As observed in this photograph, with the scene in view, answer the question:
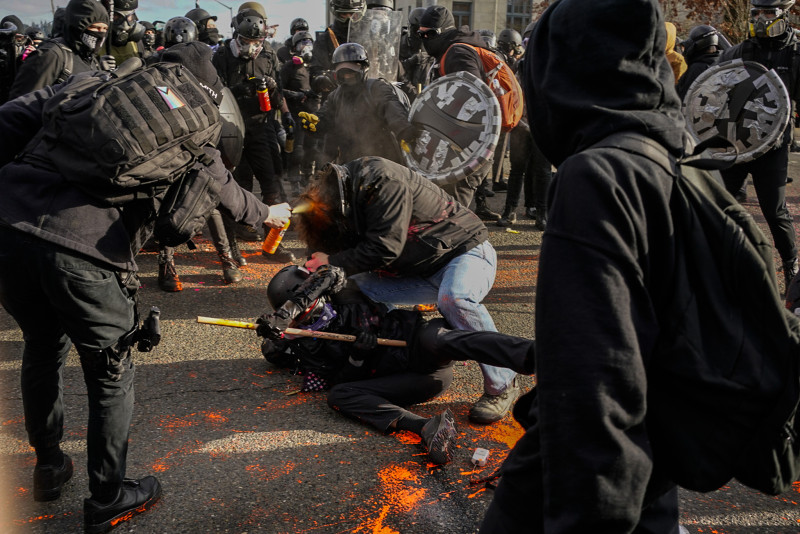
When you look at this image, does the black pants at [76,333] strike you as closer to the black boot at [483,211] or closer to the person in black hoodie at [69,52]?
the person in black hoodie at [69,52]

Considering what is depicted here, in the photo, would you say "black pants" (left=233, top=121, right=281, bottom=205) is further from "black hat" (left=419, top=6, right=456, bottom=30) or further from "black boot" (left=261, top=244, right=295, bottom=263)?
"black hat" (left=419, top=6, right=456, bottom=30)

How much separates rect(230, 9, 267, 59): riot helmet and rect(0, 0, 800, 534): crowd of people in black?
0.07 ft

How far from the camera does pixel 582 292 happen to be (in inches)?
44.8

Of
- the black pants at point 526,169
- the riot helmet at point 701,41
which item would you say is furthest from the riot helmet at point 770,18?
the black pants at point 526,169

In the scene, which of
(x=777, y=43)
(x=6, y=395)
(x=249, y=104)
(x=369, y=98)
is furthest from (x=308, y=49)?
(x=6, y=395)

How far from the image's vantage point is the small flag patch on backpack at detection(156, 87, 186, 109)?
241 centimetres

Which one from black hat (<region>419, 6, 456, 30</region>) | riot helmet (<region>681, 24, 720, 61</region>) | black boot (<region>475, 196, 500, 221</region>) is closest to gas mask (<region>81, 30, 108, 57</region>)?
black hat (<region>419, 6, 456, 30</region>)

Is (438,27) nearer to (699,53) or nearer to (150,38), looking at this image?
(699,53)

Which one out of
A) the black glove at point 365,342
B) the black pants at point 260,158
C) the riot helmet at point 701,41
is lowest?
the black glove at point 365,342

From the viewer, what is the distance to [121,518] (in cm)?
261

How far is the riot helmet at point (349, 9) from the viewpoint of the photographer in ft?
23.6

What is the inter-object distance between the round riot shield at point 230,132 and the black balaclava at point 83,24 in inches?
38.6

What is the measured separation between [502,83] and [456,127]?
2.56 ft

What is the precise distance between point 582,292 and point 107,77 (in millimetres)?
2142
